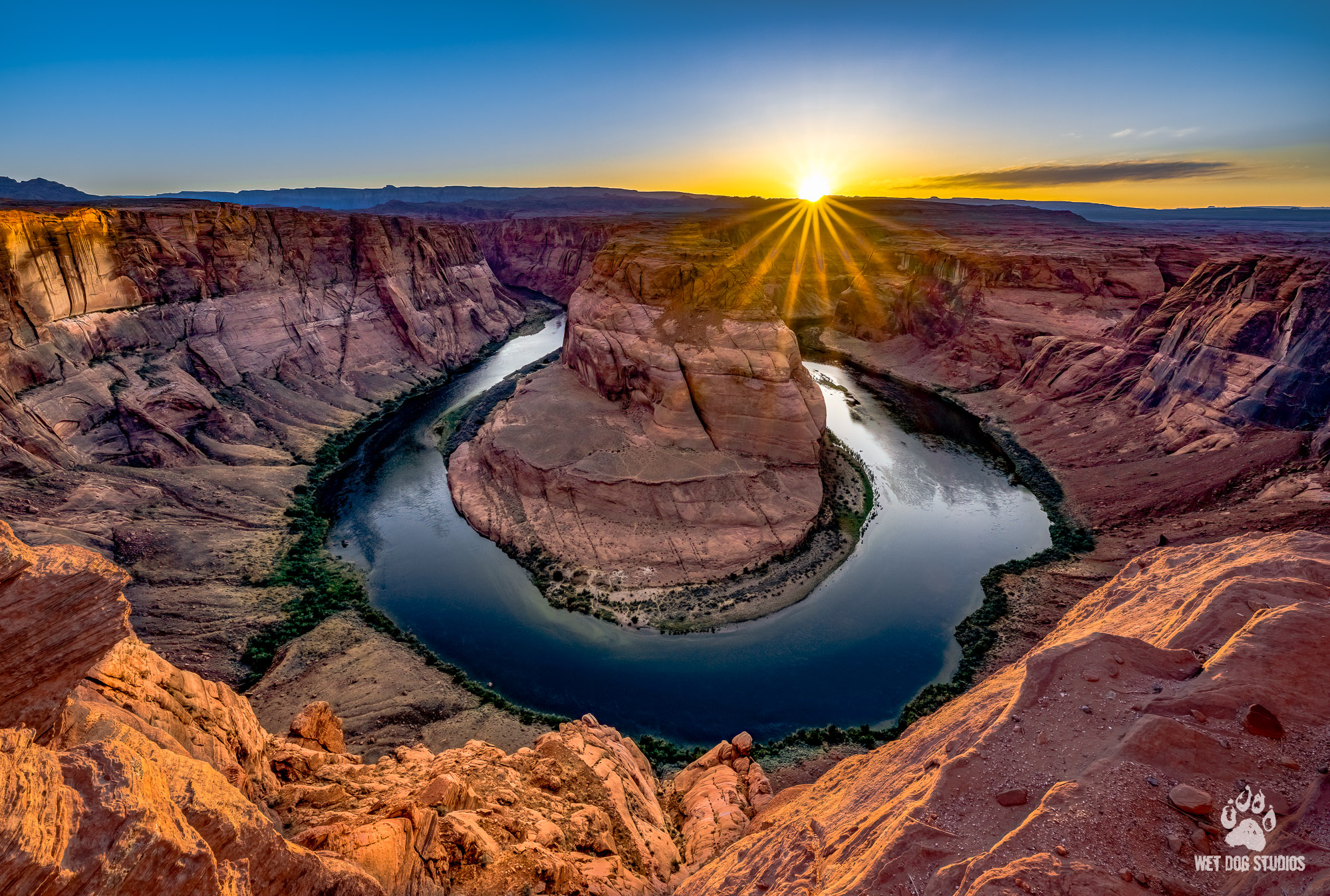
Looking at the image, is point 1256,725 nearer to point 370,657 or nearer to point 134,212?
point 370,657

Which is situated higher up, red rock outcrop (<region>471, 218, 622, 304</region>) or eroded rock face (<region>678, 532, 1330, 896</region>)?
red rock outcrop (<region>471, 218, 622, 304</region>)

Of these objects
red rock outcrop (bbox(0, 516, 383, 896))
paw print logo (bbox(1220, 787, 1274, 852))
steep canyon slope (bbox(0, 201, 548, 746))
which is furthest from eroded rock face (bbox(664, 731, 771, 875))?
paw print logo (bbox(1220, 787, 1274, 852))

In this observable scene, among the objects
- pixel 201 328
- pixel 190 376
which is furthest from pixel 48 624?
pixel 201 328

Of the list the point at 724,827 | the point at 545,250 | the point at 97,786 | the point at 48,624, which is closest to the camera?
the point at 97,786

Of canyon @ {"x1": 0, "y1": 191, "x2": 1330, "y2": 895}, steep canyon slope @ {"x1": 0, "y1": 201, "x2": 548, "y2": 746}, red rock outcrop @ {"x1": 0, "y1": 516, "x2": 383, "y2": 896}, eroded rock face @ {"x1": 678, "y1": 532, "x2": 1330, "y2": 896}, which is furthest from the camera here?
steep canyon slope @ {"x1": 0, "y1": 201, "x2": 548, "y2": 746}

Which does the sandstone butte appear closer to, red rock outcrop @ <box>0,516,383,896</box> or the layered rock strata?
the layered rock strata

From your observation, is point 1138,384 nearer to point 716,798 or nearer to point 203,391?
point 716,798

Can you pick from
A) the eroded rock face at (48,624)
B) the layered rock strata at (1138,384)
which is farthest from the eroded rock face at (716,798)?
the layered rock strata at (1138,384)
